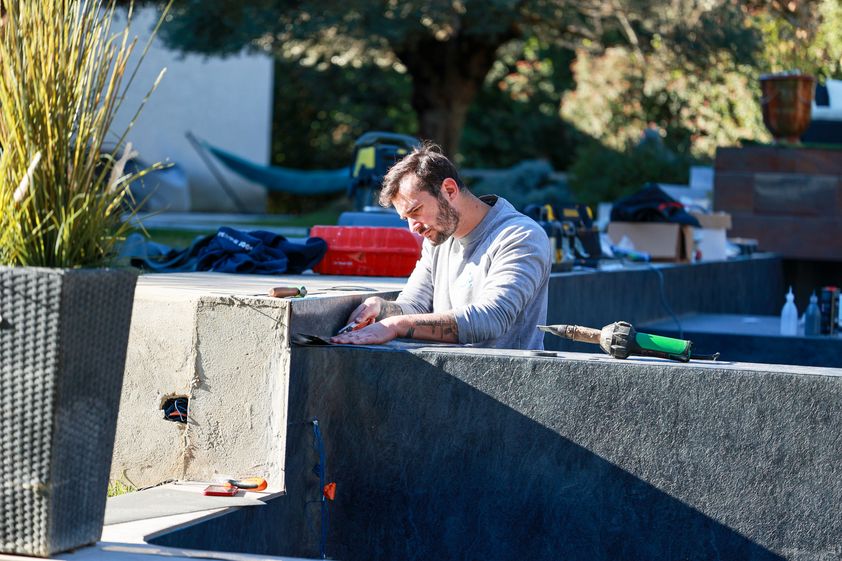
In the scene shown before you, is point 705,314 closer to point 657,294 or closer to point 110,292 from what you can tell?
point 657,294

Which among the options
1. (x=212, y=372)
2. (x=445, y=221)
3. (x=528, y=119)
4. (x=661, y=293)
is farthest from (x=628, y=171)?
(x=528, y=119)

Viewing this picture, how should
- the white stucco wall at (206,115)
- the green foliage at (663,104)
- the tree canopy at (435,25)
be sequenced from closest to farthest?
the tree canopy at (435,25) < the green foliage at (663,104) < the white stucco wall at (206,115)

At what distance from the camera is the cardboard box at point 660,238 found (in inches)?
334

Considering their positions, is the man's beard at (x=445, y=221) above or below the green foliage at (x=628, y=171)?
below

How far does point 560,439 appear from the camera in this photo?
3672 mm

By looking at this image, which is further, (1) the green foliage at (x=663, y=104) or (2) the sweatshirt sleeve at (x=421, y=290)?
(1) the green foliage at (x=663, y=104)

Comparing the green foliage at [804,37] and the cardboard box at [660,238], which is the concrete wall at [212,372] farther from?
the green foliage at [804,37]

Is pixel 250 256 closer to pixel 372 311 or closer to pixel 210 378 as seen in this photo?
pixel 372 311

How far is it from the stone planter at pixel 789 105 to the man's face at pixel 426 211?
28.6 feet

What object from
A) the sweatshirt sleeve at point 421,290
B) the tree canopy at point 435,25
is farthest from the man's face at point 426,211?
the tree canopy at point 435,25

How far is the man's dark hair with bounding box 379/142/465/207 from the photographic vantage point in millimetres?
4312

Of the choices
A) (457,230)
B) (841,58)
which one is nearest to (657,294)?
(457,230)

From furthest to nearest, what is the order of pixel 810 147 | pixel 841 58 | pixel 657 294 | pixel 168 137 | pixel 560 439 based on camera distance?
pixel 168 137, pixel 841 58, pixel 810 147, pixel 657 294, pixel 560 439

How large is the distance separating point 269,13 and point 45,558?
12065 millimetres
